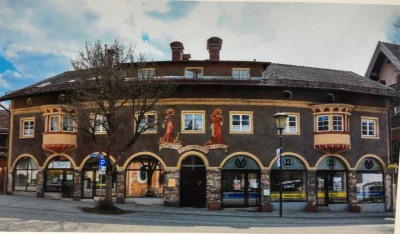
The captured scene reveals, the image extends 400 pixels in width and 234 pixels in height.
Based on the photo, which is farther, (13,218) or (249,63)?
(249,63)

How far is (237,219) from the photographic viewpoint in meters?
12.6

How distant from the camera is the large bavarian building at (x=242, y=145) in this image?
1538cm

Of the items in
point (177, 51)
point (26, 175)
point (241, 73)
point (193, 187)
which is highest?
point (177, 51)

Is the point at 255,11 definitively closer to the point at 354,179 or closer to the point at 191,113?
the point at 191,113

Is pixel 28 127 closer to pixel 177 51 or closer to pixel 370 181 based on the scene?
pixel 177 51

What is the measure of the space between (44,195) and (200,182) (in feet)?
19.0

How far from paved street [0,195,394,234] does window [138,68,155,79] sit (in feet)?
13.5

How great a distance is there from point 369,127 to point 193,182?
264 inches

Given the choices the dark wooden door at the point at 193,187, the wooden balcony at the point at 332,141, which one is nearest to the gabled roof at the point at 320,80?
the wooden balcony at the point at 332,141

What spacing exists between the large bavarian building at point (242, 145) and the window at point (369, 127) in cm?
4

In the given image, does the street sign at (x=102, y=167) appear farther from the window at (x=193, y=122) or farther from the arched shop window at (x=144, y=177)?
the window at (x=193, y=122)

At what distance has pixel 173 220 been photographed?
39.1ft

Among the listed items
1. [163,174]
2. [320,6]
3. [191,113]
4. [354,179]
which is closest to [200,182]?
[163,174]

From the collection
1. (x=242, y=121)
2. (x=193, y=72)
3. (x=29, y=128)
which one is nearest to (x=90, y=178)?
(x=29, y=128)
